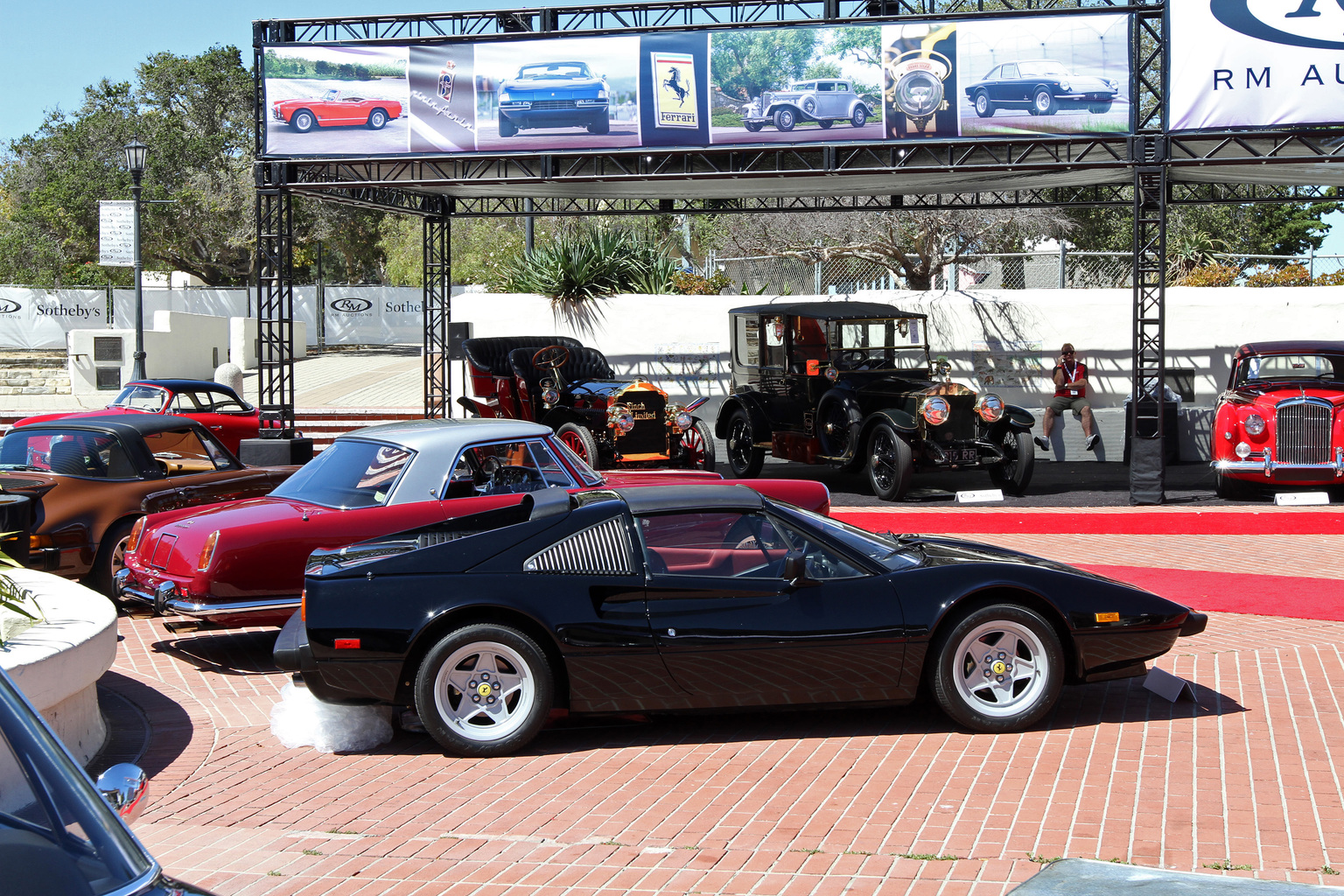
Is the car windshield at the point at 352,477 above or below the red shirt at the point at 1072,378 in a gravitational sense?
below

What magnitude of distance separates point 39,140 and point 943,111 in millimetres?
38049

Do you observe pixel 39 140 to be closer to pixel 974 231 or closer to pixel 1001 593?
pixel 974 231

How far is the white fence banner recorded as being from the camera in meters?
35.7

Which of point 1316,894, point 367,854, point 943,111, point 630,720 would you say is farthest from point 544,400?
point 1316,894

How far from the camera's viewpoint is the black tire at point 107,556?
8.73m

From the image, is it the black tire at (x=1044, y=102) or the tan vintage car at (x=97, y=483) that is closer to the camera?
the tan vintage car at (x=97, y=483)

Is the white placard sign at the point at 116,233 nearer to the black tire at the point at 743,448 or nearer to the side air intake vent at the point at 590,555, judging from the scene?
the black tire at the point at 743,448

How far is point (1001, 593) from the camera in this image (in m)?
5.69

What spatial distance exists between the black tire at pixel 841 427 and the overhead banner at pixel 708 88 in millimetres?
3127

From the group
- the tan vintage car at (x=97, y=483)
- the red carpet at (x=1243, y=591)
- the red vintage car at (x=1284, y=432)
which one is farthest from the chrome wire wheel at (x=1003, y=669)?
the red vintage car at (x=1284, y=432)

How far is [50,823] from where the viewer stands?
2088 mm

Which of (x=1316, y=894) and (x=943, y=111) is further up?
(x=943, y=111)

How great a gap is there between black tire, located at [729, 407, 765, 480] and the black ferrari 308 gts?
33.6 feet

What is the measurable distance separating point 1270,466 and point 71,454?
39.2 feet
